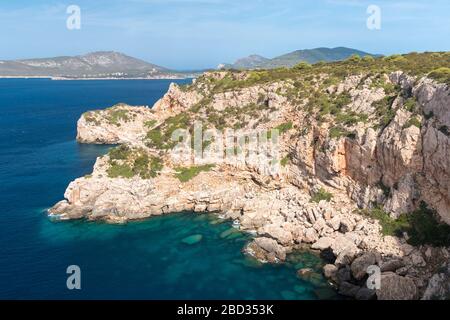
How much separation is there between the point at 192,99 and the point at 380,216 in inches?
1800

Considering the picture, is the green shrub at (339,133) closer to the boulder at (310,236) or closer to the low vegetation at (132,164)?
the boulder at (310,236)

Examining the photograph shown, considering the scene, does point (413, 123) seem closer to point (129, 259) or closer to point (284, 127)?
point (284, 127)

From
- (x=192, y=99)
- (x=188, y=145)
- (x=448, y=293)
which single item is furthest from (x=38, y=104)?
(x=448, y=293)

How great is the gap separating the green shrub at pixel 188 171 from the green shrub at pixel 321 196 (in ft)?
51.5

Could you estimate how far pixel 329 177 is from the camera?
53.1m

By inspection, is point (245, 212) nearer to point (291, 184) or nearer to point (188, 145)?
point (291, 184)

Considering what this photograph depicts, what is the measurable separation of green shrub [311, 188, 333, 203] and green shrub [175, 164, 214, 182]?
15.7 m

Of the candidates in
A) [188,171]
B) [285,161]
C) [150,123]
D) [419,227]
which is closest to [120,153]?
[188,171]

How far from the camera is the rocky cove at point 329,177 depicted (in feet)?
135

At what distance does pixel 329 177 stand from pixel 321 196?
2669 mm

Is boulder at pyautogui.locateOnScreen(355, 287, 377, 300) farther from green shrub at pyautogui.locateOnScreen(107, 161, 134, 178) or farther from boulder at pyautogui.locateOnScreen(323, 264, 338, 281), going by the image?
green shrub at pyautogui.locateOnScreen(107, 161, 134, 178)

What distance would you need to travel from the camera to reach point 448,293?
3231cm

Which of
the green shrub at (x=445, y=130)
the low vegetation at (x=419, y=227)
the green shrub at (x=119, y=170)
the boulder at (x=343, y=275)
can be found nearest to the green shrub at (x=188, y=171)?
the green shrub at (x=119, y=170)

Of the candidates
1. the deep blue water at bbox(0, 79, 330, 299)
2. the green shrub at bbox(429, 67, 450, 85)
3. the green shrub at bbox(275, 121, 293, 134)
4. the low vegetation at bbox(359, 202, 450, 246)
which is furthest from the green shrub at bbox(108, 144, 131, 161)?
the green shrub at bbox(429, 67, 450, 85)
